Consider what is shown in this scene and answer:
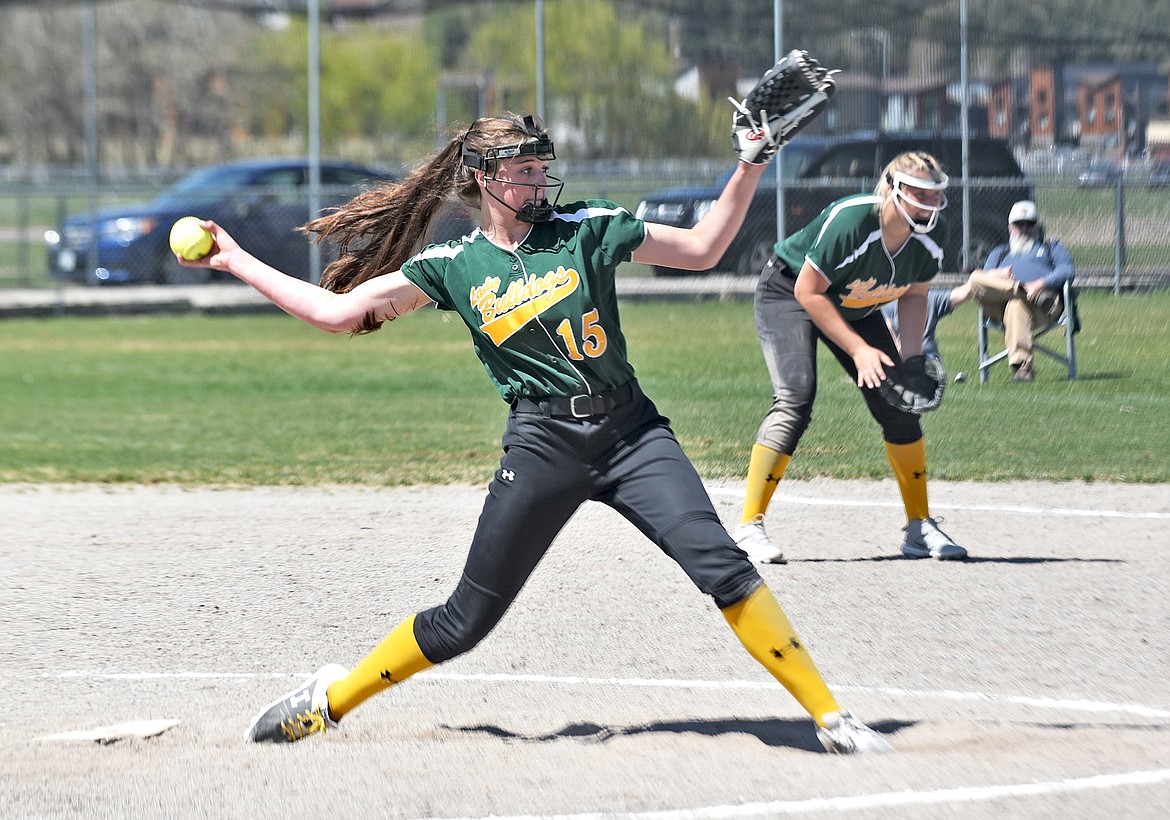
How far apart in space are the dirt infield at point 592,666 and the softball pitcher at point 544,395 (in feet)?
0.93

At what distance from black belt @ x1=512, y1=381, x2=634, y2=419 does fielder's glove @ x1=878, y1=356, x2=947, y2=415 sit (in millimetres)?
2137

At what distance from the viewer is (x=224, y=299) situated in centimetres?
2103

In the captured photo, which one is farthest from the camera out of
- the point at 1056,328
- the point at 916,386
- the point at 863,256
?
the point at 1056,328

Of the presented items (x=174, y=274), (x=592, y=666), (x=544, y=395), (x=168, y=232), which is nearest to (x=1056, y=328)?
(x=592, y=666)

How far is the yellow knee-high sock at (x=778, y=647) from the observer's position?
415 cm

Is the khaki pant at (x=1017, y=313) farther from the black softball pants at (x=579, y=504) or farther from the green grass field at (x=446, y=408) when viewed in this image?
the black softball pants at (x=579, y=504)

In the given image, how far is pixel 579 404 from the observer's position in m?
4.18

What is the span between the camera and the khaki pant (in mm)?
12242

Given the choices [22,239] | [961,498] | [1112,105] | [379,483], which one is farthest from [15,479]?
[22,239]

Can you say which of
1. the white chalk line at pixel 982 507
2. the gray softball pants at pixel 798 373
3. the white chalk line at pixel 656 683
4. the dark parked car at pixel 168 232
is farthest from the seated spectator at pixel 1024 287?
the dark parked car at pixel 168 232

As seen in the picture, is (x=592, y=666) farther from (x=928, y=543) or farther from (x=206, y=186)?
(x=206, y=186)

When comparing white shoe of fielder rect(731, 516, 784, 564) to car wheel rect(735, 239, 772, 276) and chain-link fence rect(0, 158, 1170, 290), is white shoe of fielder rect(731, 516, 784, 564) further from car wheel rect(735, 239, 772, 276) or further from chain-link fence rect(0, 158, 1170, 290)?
car wheel rect(735, 239, 772, 276)

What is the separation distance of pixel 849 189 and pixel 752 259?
5.25ft

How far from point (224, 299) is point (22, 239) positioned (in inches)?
171
